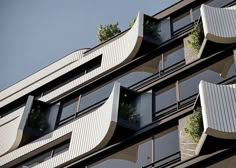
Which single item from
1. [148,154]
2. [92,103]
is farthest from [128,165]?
[92,103]

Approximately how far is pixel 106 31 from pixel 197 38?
8251 mm

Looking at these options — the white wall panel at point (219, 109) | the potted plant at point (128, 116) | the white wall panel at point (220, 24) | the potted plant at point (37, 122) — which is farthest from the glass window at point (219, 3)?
the potted plant at point (37, 122)

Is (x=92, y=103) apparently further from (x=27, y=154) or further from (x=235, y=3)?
(x=235, y=3)

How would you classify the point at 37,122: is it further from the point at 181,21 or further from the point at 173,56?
the point at 181,21

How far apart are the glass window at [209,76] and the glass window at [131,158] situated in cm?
232

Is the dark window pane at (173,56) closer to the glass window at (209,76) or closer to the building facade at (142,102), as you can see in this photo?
the building facade at (142,102)

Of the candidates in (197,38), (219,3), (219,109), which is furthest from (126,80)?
(219,109)

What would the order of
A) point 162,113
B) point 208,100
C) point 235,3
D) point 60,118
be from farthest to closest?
point 60,118 → point 235,3 → point 162,113 → point 208,100

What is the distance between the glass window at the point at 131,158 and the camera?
59.9 feet

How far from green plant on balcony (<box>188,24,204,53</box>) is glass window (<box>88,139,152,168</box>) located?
445cm

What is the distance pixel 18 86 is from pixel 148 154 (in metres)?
12.8

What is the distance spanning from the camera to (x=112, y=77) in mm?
23609

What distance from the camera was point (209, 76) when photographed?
64.5ft

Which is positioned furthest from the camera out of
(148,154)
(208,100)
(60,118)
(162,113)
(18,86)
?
(18,86)
